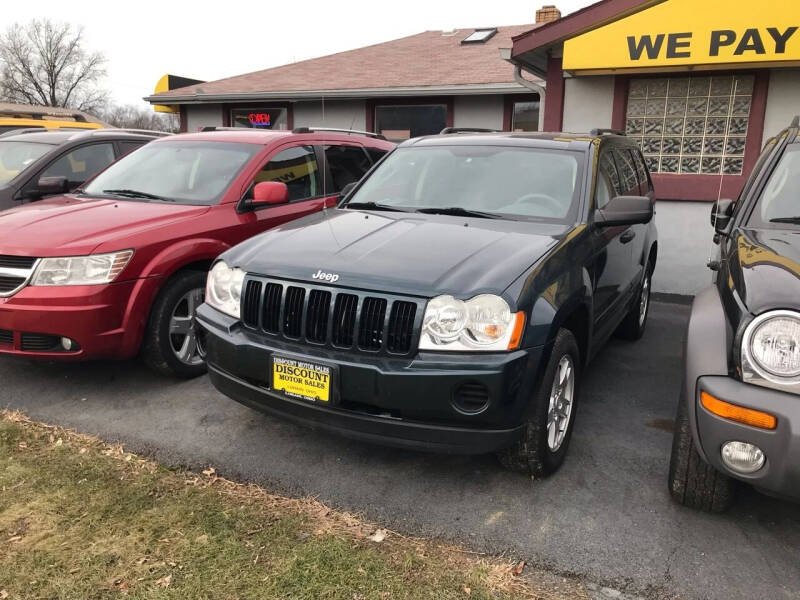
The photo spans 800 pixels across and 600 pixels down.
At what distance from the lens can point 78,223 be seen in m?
4.14

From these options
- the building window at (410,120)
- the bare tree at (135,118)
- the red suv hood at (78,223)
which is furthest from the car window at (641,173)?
the bare tree at (135,118)

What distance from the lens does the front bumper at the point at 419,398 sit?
8.92 feet

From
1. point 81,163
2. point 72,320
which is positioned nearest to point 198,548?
point 72,320

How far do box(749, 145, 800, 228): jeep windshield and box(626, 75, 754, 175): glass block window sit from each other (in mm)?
4252

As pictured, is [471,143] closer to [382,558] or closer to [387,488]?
[387,488]

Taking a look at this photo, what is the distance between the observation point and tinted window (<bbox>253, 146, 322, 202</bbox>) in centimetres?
520

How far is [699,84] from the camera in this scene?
7.41 m

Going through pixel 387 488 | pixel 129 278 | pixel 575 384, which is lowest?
pixel 387 488

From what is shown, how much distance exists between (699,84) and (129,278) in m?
6.62

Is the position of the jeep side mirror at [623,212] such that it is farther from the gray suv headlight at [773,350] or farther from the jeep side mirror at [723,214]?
the gray suv headlight at [773,350]

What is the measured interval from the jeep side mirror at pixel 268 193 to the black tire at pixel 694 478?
3.12 m

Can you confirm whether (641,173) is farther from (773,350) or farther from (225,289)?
(225,289)

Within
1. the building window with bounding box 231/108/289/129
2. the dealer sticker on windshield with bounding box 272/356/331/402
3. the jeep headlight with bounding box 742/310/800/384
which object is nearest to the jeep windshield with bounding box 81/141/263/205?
the dealer sticker on windshield with bounding box 272/356/331/402

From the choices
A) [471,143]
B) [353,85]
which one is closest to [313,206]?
[471,143]
